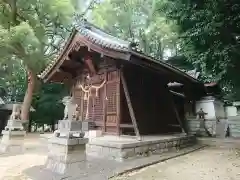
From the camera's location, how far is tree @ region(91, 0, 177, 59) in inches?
1055

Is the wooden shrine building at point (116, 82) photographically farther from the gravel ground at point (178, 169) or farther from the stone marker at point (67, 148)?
the stone marker at point (67, 148)

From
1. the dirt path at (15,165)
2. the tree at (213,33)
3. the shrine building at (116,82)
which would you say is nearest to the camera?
the dirt path at (15,165)

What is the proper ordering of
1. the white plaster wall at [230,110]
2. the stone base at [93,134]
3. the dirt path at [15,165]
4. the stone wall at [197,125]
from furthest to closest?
the white plaster wall at [230,110], the stone wall at [197,125], the stone base at [93,134], the dirt path at [15,165]

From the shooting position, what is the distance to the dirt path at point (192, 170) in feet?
19.1

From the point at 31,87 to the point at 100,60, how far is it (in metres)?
10.4

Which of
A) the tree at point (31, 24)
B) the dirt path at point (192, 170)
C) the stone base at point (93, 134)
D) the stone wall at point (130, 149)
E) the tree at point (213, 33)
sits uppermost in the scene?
the tree at point (31, 24)

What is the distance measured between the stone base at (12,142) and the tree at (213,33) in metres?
8.28

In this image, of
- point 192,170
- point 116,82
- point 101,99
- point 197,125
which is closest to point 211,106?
point 197,125

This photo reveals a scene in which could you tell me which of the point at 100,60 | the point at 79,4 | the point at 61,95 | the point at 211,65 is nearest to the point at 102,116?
the point at 100,60

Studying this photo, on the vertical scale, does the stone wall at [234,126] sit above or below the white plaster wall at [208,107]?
below

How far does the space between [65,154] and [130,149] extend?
2.50 metres

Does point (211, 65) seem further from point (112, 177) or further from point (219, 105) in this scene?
point (219, 105)

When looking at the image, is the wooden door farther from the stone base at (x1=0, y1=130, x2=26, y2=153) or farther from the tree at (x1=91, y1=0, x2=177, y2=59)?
the tree at (x1=91, y1=0, x2=177, y2=59)

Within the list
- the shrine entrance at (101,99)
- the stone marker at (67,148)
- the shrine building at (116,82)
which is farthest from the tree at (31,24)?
the stone marker at (67,148)
